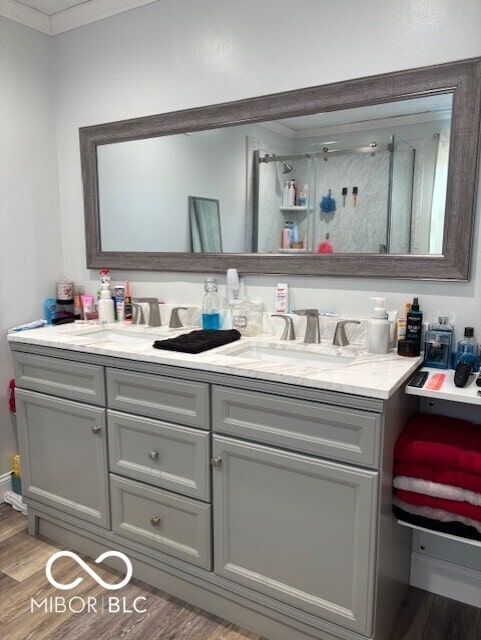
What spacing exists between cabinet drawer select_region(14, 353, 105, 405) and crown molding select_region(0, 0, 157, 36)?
163 centimetres

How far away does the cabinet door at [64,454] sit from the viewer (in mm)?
1959

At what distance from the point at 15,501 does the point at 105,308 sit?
1.07m

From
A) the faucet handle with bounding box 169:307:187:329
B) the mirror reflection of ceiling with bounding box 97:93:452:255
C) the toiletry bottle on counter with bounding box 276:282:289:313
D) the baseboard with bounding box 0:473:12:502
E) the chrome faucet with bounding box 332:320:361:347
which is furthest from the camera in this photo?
the baseboard with bounding box 0:473:12:502

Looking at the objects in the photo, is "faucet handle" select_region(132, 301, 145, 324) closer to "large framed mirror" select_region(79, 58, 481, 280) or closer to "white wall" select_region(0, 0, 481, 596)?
"white wall" select_region(0, 0, 481, 596)

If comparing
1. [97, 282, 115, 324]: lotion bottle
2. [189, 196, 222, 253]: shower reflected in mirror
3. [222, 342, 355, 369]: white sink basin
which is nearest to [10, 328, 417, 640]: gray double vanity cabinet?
[222, 342, 355, 369]: white sink basin

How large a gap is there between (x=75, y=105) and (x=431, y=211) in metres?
1.87

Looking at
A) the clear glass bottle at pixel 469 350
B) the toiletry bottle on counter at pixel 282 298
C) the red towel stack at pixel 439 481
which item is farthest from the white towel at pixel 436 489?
the toiletry bottle on counter at pixel 282 298

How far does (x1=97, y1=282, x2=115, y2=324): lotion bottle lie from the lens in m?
2.39

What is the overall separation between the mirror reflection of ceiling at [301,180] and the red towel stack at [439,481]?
2.17 feet

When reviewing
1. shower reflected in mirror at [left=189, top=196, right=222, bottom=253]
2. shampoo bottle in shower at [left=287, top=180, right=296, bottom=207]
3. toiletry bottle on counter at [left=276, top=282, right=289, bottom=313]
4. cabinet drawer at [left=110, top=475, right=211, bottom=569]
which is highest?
shampoo bottle in shower at [left=287, top=180, right=296, bottom=207]

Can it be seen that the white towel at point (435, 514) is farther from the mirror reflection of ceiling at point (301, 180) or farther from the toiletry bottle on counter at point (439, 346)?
the mirror reflection of ceiling at point (301, 180)

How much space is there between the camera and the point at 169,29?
2.19 metres

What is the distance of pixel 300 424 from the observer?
147 centimetres

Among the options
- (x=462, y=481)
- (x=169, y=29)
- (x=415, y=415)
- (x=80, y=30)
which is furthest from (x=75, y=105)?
(x=462, y=481)
